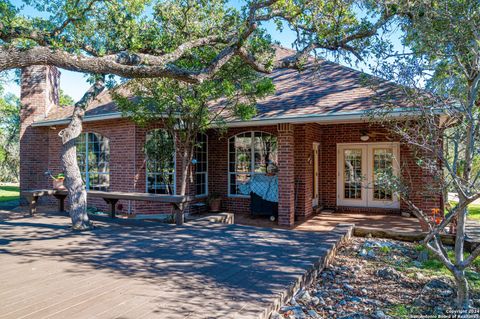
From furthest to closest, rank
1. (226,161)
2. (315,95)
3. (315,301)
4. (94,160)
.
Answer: (94,160) < (226,161) < (315,95) < (315,301)

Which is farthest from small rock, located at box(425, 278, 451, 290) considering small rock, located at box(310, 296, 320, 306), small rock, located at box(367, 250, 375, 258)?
small rock, located at box(310, 296, 320, 306)

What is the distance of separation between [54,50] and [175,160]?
6355mm

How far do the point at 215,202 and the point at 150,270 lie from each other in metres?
6.54

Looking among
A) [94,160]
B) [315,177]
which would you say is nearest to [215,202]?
[315,177]

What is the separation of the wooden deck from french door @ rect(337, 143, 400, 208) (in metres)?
4.61

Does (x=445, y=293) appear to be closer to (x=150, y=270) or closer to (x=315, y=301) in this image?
(x=315, y=301)

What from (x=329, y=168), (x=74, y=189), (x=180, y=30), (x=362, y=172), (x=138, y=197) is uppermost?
(x=180, y=30)

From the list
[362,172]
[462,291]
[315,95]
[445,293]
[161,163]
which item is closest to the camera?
[462,291]

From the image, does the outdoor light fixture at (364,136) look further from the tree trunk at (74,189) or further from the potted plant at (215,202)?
the tree trunk at (74,189)

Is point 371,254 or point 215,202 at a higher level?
point 215,202

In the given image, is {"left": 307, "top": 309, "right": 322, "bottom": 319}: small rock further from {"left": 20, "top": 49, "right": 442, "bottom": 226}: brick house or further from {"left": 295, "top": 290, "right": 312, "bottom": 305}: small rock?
{"left": 20, "top": 49, "right": 442, "bottom": 226}: brick house

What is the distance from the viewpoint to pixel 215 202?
1116 centimetres

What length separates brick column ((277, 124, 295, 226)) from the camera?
29.0ft

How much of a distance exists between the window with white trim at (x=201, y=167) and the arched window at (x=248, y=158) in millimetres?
918
